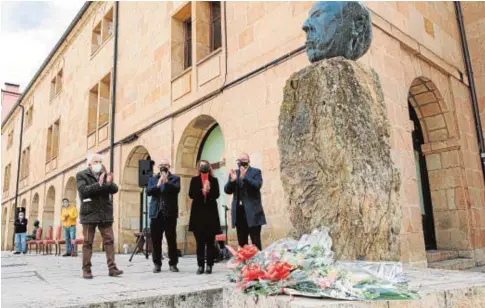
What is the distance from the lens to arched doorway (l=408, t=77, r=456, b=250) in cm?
758

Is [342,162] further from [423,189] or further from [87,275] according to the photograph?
[423,189]

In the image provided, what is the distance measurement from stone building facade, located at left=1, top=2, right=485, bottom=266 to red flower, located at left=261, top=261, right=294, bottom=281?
145 inches

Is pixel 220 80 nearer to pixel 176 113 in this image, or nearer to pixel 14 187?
pixel 176 113

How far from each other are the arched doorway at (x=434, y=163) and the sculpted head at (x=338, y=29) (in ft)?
14.3

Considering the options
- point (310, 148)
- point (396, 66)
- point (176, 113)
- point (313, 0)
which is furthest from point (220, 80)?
point (310, 148)

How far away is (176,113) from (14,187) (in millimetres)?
19270

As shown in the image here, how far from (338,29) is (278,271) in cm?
233

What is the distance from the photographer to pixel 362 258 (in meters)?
3.07

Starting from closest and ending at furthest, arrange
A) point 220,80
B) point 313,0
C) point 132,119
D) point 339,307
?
point 339,307 < point 313,0 < point 220,80 < point 132,119

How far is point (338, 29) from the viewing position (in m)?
3.66

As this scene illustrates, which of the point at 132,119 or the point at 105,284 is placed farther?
the point at 132,119

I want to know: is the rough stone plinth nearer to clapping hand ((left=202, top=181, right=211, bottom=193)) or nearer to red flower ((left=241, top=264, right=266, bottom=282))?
red flower ((left=241, top=264, right=266, bottom=282))

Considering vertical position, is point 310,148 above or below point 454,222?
above

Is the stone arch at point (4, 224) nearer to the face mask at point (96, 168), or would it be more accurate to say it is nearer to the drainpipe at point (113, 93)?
the drainpipe at point (113, 93)
